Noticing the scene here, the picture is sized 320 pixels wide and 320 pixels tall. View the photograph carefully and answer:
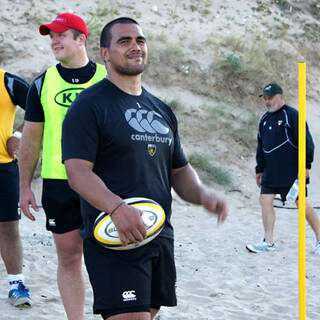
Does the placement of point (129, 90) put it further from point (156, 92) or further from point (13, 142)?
point (156, 92)

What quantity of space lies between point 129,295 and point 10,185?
2296mm

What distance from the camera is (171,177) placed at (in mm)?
3373

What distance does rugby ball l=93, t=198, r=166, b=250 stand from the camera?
2.80 metres

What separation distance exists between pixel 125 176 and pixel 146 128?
259 millimetres

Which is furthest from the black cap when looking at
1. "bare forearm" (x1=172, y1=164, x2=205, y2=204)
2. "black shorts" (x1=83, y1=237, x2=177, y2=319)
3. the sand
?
"black shorts" (x1=83, y1=237, x2=177, y2=319)

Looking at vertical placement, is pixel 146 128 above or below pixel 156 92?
above

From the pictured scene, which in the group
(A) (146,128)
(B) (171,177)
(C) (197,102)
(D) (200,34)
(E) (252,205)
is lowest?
(E) (252,205)

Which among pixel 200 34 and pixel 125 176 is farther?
pixel 200 34

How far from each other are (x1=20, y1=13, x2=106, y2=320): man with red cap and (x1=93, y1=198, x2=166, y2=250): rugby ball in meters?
1.13

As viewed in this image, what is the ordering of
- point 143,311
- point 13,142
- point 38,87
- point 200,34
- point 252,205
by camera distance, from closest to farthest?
point 143,311
point 38,87
point 13,142
point 252,205
point 200,34

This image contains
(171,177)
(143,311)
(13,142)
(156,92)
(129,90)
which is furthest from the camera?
(156,92)

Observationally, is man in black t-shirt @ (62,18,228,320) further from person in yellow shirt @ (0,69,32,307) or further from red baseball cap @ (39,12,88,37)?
person in yellow shirt @ (0,69,32,307)

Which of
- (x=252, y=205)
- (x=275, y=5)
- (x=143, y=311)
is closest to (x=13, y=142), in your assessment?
(x=143, y=311)

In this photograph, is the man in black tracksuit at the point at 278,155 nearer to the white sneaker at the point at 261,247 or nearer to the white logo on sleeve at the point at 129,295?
the white sneaker at the point at 261,247
